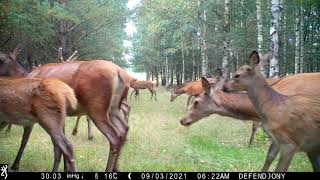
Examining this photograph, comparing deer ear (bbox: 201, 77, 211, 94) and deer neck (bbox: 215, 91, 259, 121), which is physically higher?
deer ear (bbox: 201, 77, 211, 94)

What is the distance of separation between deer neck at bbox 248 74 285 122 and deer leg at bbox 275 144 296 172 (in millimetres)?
553

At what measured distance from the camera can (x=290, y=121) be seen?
6.14 metres

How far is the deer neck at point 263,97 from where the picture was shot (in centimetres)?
653

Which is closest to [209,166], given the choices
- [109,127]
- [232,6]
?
[109,127]

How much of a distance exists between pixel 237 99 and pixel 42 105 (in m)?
3.16

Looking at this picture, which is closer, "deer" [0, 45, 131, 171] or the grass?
"deer" [0, 45, 131, 171]

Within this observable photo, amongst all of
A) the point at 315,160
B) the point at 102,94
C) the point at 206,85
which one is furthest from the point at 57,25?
the point at 315,160

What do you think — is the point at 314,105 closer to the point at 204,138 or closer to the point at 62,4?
the point at 204,138

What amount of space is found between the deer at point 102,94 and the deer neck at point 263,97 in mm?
2099

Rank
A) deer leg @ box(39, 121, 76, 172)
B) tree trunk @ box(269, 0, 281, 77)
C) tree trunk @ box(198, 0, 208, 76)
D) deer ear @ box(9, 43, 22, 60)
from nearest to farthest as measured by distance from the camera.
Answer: deer leg @ box(39, 121, 76, 172) → deer ear @ box(9, 43, 22, 60) → tree trunk @ box(269, 0, 281, 77) → tree trunk @ box(198, 0, 208, 76)

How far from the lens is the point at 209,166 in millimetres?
8172

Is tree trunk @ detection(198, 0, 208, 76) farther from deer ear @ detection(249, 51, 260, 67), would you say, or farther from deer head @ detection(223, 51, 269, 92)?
deer ear @ detection(249, 51, 260, 67)

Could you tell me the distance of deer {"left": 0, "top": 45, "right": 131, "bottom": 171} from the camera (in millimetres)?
7363

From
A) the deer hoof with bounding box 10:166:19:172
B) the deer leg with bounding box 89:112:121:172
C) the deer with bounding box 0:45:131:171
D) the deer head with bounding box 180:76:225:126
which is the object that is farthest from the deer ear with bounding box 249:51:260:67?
the deer hoof with bounding box 10:166:19:172
